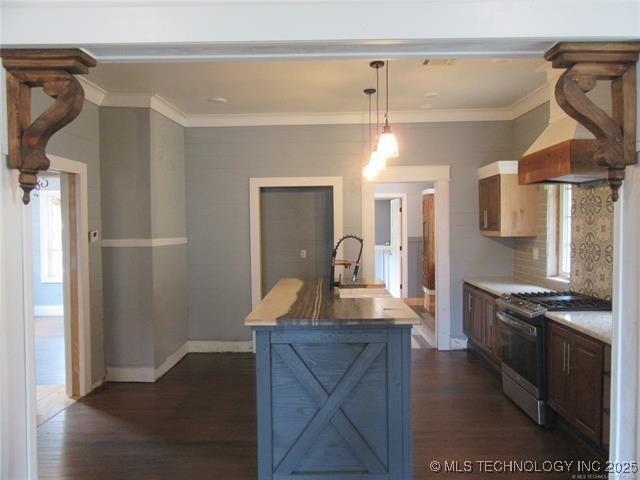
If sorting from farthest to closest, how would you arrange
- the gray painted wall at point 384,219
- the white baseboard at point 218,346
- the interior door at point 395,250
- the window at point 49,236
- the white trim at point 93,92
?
the gray painted wall at point 384,219
the interior door at point 395,250
the window at point 49,236
the white baseboard at point 218,346
the white trim at point 93,92

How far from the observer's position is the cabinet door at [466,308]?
480 centimetres

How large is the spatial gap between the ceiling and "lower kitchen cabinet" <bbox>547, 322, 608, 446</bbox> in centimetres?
220

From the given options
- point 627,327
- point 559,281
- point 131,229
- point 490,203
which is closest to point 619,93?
point 627,327

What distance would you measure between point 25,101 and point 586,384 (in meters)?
3.22

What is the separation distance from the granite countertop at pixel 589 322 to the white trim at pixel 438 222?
2024 mm

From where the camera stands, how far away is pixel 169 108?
4.53 meters

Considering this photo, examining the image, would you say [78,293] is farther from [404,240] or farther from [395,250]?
[395,250]

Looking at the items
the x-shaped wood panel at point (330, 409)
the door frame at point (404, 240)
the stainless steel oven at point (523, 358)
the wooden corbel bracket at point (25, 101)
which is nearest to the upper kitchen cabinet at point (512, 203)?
the stainless steel oven at point (523, 358)

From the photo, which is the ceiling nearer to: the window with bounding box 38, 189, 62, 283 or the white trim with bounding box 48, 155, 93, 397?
the white trim with bounding box 48, 155, 93, 397

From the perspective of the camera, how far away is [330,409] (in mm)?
2303

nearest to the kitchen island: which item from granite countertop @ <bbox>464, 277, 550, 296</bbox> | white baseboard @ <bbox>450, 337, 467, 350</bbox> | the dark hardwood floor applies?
the dark hardwood floor

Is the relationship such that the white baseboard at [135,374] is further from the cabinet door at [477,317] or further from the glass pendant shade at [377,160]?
the cabinet door at [477,317]

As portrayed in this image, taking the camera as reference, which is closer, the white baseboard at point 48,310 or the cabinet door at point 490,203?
the cabinet door at point 490,203

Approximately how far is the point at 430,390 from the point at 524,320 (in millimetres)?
1148
